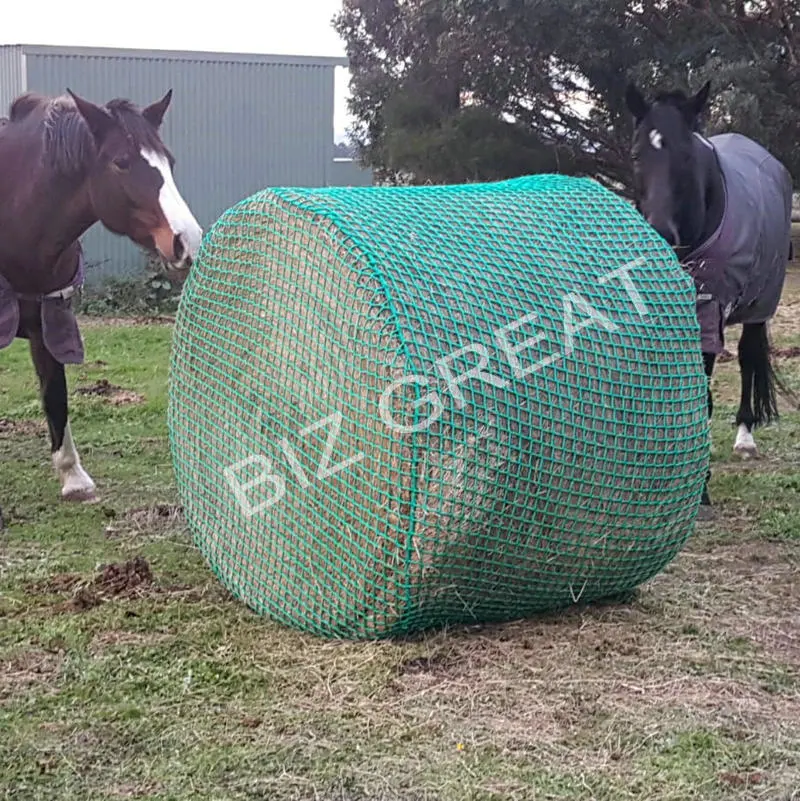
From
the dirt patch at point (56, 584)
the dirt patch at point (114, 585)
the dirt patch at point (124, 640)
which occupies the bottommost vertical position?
the dirt patch at point (56, 584)

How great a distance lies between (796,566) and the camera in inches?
162

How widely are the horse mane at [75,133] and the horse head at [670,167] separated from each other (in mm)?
2049

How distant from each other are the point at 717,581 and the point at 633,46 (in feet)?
36.4

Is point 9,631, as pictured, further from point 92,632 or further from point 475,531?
point 475,531

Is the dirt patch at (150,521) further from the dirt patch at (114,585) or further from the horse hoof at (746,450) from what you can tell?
the horse hoof at (746,450)

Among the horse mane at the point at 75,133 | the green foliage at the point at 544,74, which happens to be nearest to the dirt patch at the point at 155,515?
the horse mane at the point at 75,133

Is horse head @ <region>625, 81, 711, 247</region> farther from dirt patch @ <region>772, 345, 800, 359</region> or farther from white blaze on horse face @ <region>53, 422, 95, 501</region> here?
dirt patch @ <region>772, 345, 800, 359</region>

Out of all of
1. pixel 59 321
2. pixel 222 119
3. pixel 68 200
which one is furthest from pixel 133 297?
pixel 68 200

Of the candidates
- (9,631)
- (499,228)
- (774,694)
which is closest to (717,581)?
(774,694)

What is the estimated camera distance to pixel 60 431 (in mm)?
5098

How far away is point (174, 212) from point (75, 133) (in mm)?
608

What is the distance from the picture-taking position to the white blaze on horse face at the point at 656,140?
461cm

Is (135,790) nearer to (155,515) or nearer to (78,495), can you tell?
(155,515)

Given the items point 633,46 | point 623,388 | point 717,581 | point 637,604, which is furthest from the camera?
point 633,46
